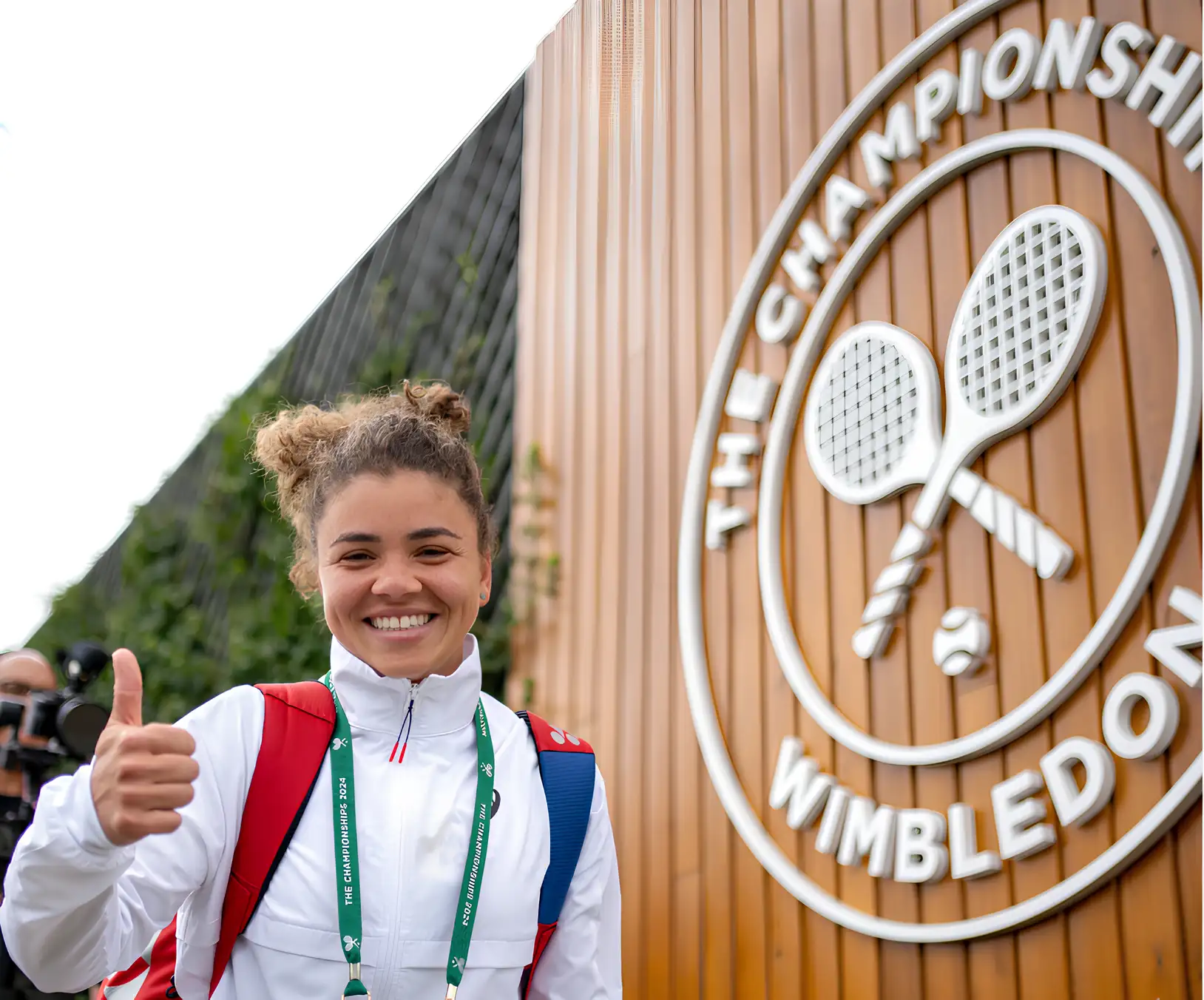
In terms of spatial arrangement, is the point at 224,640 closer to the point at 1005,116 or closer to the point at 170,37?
the point at 170,37

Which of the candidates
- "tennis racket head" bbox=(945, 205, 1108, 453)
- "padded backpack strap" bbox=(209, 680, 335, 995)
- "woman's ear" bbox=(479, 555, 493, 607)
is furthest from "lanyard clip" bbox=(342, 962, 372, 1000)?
"tennis racket head" bbox=(945, 205, 1108, 453)

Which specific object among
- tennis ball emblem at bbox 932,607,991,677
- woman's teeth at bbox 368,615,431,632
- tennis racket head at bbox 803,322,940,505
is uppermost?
tennis racket head at bbox 803,322,940,505

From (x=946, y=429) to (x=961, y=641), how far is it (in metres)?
0.33

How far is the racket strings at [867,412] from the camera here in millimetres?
1867

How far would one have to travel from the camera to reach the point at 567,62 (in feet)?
9.91

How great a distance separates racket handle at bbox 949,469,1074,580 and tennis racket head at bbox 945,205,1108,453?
0.06 m

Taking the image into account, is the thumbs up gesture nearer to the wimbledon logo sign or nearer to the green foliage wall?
the wimbledon logo sign

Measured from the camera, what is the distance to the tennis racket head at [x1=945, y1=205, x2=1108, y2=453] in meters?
1.61

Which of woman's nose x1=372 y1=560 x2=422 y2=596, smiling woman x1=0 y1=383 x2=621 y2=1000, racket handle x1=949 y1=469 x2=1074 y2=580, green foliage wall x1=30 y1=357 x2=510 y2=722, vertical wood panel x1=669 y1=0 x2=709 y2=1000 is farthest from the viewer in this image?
green foliage wall x1=30 y1=357 x2=510 y2=722

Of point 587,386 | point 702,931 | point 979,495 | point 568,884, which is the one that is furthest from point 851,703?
point 587,386

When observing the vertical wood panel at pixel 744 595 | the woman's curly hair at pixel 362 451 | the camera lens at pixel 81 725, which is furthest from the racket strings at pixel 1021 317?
the camera lens at pixel 81 725

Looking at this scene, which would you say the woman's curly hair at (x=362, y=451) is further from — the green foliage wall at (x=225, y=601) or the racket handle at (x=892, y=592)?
the green foliage wall at (x=225, y=601)

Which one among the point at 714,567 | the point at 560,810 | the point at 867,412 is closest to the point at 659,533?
the point at 714,567

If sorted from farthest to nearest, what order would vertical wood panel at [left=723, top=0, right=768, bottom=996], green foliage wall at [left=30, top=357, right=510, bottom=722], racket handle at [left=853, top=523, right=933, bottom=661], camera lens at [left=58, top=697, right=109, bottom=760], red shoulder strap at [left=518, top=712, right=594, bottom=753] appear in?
green foliage wall at [left=30, top=357, right=510, bottom=722] < camera lens at [left=58, top=697, right=109, bottom=760] < vertical wood panel at [left=723, top=0, right=768, bottom=996] < racket handle at [left=853, top=523, right=933, bottom=661] < red shoulder strap at [left=518, top=712, right=594, bottom=753]
